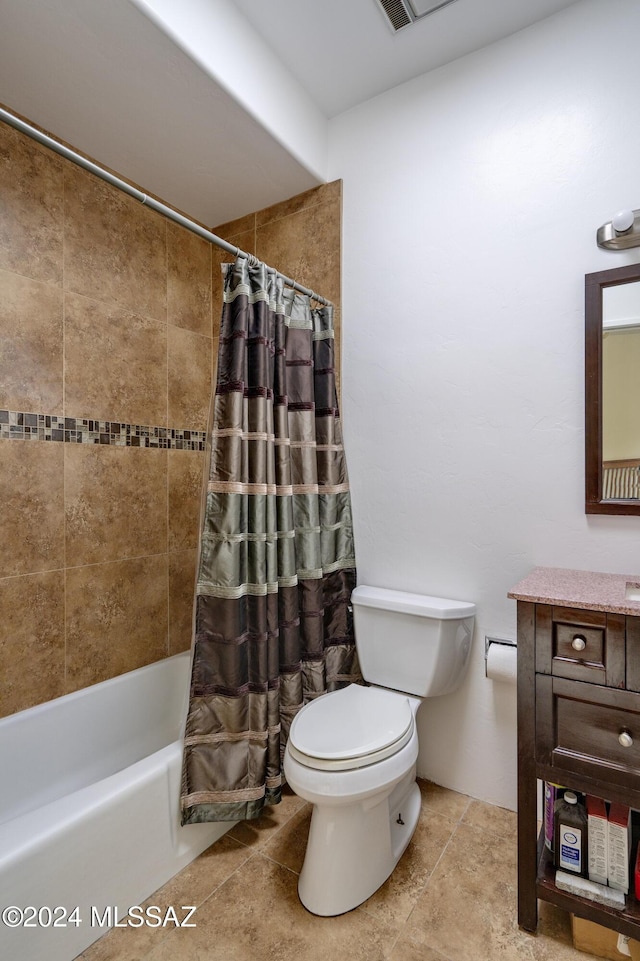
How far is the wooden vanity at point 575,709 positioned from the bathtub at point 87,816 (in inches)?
38.5

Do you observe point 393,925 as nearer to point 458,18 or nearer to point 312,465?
point 312,465

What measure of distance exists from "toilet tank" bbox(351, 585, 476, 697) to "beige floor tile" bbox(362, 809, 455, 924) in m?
0.44

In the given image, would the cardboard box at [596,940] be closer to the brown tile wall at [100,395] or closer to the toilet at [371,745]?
the toilet at [371,745]

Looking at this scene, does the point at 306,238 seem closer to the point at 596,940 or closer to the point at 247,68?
the point at 247,68

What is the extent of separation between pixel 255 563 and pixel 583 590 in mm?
957

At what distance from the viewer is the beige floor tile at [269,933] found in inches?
47.3

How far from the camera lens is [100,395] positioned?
1.92 metres

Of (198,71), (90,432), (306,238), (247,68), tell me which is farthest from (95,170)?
(306,238)

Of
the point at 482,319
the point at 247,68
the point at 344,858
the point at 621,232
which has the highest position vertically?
the point at 247,68

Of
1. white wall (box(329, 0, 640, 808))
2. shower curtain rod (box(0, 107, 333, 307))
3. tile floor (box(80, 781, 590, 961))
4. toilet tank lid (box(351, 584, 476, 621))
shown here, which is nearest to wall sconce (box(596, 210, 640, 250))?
white wall (box(329, 0, 640, 808))

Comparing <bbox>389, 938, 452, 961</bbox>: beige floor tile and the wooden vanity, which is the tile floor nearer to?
<bbox>389, 938, 452, 961</bbox>: beige floor tile

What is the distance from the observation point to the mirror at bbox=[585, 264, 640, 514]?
146 centimetres

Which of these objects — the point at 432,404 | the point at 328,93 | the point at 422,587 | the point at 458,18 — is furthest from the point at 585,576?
the point at 328,93

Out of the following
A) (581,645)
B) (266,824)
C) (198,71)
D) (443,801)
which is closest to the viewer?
(581,645)
